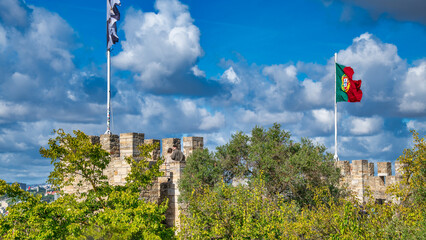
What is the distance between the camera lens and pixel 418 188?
21.0m

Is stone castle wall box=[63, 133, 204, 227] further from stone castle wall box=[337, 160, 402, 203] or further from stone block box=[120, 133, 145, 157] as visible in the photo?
stone castle wall box=[337, 160, 402, 203]

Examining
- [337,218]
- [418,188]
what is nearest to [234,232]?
[337,218]

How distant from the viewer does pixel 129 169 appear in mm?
23203

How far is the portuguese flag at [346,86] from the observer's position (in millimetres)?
35125

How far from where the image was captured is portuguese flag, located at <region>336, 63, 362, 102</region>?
35.1m

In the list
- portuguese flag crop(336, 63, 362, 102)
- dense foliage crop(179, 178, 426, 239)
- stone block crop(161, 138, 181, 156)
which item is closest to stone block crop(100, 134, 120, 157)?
stone block crop(161, 138, 181, 156)

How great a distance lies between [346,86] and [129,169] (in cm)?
1905

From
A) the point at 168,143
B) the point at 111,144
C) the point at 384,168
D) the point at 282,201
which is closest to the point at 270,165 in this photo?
the point at 282,201

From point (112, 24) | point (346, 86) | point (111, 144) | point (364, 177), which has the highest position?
point (112, 24)

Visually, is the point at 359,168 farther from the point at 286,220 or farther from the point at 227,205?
the point at 227,205

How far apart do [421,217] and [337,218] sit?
3254mm

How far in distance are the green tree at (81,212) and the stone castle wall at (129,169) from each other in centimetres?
354

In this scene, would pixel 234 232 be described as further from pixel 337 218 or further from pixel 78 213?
pixel 78 213

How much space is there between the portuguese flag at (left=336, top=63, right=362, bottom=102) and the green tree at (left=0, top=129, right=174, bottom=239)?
19.2 meters
